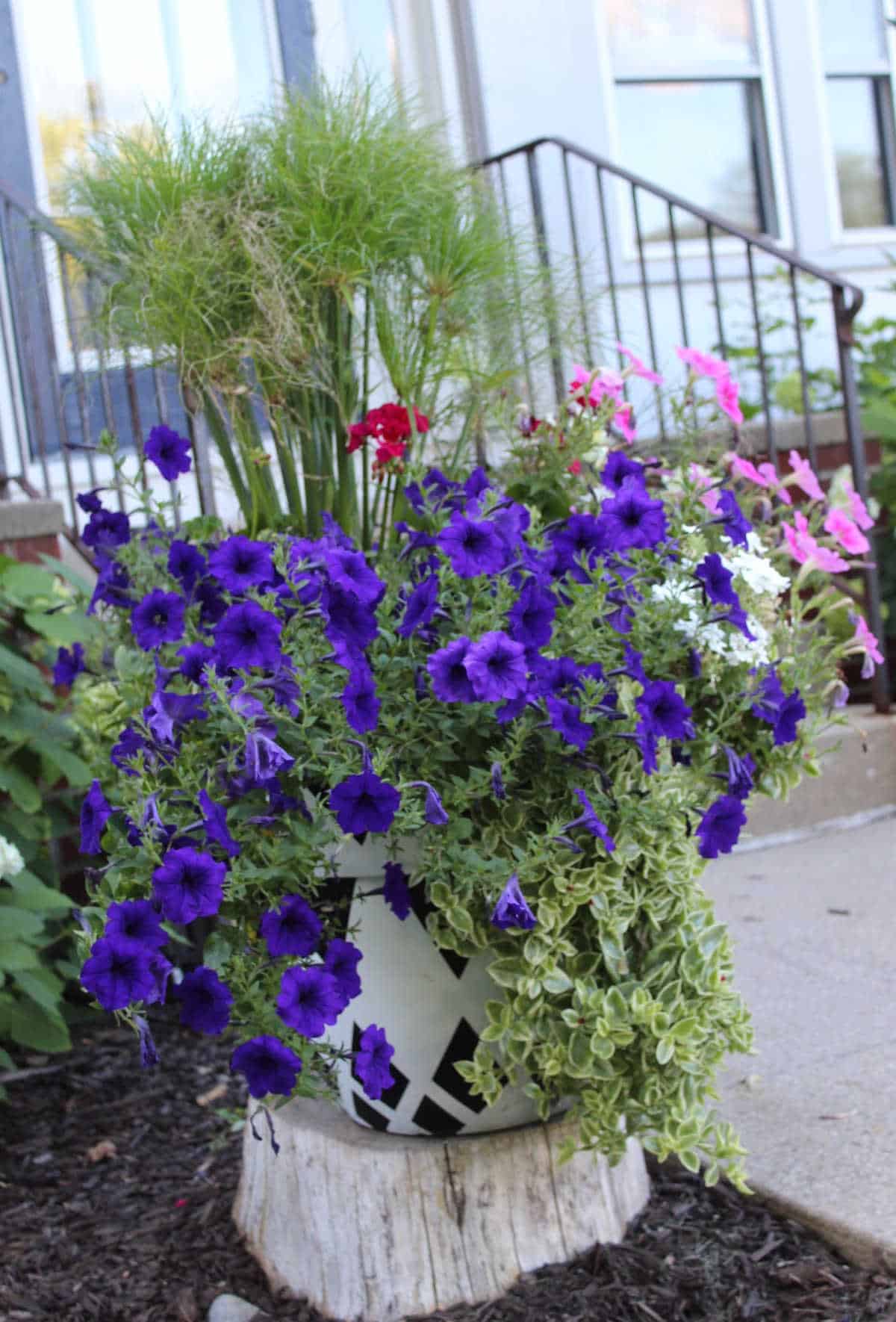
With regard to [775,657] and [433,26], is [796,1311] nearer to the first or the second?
[775,657]

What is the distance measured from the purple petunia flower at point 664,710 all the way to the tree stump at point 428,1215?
0.55 metres

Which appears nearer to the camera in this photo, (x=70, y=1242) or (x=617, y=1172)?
(x=617, y=1172)

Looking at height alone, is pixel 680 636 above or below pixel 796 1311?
above

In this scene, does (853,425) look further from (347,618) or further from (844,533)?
(347,618)

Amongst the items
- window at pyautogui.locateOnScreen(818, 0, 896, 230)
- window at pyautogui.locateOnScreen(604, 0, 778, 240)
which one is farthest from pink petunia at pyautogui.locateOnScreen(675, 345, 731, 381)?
window at pyautogui.locateOnScreen(818, 0, 896, 230)

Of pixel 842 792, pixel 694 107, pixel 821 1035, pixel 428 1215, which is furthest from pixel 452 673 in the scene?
pixel 694 107

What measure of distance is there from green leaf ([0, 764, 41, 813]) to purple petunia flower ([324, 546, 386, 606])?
1.08 metres

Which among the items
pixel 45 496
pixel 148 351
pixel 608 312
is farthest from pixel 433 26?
pixel 148 351

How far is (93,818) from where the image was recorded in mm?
1416

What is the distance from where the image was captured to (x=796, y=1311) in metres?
1.47

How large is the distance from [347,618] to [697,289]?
395 cm

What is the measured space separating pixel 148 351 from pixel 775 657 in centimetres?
109

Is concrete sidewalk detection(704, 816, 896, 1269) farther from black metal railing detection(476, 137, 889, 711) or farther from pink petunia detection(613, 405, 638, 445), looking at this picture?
pink petunia detection(613, 405, 638, 445)

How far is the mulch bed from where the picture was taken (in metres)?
1.52
